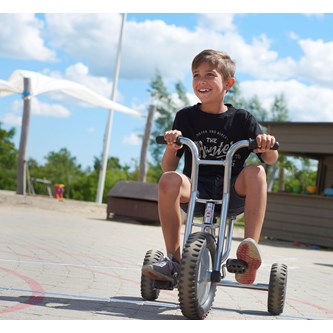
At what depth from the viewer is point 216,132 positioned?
439 centimetres

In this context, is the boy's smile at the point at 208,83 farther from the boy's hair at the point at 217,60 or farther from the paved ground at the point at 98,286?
the paved ground at the point at 98,286

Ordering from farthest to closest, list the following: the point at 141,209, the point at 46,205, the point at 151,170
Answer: the point at 151,170 < the point at 46,205 < the point at 141,209

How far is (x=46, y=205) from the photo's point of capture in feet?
57.4

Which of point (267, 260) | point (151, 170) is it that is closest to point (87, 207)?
point (267, 260)

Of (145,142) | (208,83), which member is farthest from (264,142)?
(145,142)

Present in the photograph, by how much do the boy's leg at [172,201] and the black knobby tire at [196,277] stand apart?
0.33 metres

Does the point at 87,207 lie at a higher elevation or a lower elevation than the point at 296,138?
lower

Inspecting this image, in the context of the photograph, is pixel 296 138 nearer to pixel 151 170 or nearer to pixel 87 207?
pixel 87 207

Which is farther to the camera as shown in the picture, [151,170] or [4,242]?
[151,170]

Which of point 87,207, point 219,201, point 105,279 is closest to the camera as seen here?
point 219,201

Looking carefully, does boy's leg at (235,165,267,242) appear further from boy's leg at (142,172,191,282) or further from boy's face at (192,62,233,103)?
boy's face at (192,62,233,103)

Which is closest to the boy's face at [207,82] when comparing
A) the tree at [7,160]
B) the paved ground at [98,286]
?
the paved ground at [98,286]

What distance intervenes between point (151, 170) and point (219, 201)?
42934mm

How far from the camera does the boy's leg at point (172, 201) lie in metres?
4.17
